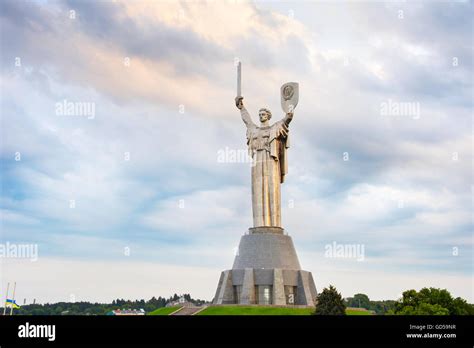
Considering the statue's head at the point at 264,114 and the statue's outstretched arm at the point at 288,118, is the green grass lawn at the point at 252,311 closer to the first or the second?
the statue's outstretched arm at the point at 288,118

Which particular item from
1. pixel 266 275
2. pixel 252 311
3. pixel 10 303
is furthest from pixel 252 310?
pixel 10 303

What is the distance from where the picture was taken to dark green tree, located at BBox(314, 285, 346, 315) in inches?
1072

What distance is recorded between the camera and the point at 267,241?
3325 centimetres

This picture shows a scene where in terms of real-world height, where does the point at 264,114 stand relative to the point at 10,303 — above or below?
above

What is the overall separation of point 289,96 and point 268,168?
4261mm

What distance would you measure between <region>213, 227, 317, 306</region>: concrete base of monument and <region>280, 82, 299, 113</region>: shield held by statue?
272 inches

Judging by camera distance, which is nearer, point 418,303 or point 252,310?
point 252,310

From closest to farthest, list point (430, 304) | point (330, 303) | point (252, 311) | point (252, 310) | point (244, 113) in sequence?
point (330, 303)
point (252, 311)
point (252, 310)
point (430, 304)
point (244, 113)

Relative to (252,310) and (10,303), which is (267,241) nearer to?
(252,310)

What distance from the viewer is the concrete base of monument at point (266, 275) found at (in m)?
32.2

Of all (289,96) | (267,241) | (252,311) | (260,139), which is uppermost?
(289,96)
